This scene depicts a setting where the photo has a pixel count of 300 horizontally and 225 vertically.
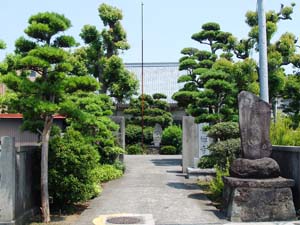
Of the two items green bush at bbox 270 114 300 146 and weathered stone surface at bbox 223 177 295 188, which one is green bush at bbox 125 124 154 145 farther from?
weathered stone surface at bbox 223 177 295 188

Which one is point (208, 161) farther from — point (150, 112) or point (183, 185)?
point (150, 112)

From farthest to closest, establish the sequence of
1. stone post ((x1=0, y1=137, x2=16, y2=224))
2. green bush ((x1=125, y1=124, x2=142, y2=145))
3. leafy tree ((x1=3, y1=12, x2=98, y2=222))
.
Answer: green bush ((x1=125, y1=124, x2=142, y2=145))
leafy tree ((x1=3, y1=12, x2=98, y2=222))
stone post ((x1=0, y1=137, x2=16, y2=224))

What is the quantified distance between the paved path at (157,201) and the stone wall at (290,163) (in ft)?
→ 6.26

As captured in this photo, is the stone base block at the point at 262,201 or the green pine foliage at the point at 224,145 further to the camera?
the green pine foliage at the point at 224,145

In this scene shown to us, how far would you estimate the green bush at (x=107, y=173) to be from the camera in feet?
57.4

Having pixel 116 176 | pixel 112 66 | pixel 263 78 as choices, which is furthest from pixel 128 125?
pixel 263 78

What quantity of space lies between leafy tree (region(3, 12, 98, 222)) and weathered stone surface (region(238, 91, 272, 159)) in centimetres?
371

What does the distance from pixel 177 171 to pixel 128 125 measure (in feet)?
49.9

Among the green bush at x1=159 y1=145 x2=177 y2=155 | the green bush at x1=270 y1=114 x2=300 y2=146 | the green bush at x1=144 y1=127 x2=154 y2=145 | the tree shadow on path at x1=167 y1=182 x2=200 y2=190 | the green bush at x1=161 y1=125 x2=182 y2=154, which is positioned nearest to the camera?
the green bush at x1=270 y1=114 x2=300 y2=146

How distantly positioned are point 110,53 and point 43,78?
13.5 m

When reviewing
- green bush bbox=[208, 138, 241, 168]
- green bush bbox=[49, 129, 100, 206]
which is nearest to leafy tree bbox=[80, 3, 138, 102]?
green bush bbox=[208, 138, 241, 168]

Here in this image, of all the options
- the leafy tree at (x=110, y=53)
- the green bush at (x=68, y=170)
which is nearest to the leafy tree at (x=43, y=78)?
the green bush at (x=68, y=170)

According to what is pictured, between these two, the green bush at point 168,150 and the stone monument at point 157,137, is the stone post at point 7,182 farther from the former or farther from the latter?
the stone monument at point 157,137

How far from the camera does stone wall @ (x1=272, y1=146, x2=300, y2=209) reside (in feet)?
35.3
